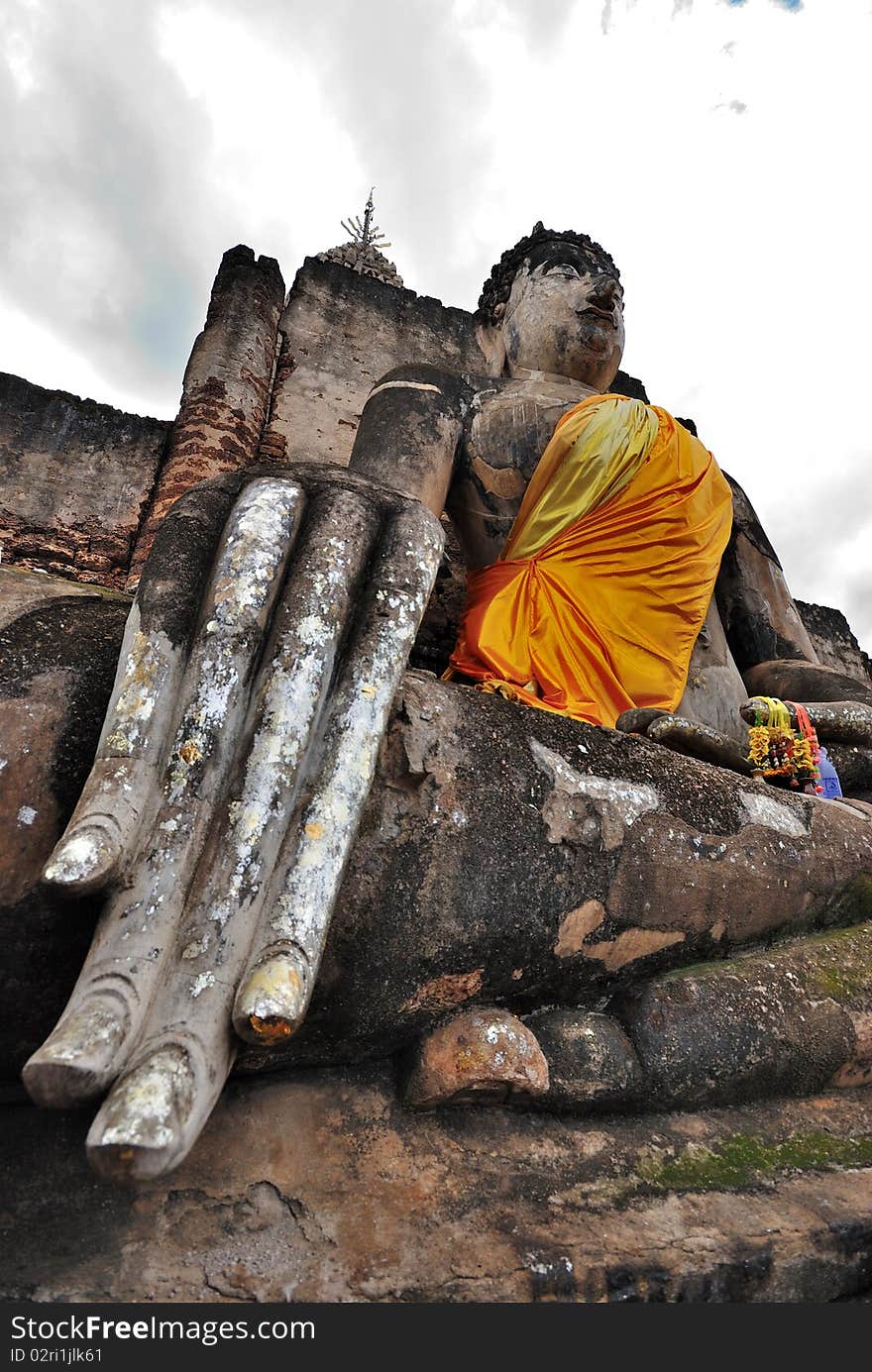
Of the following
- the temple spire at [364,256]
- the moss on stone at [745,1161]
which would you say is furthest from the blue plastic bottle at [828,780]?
the temple spire at [364,256]

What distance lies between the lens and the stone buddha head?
3635mm

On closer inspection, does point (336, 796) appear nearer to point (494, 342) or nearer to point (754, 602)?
point (754, 602)

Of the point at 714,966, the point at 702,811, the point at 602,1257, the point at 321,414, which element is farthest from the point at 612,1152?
the point at 321,414

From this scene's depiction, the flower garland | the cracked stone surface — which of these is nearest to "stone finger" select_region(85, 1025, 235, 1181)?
the cracked stone surface

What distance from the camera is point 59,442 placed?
4363 mm

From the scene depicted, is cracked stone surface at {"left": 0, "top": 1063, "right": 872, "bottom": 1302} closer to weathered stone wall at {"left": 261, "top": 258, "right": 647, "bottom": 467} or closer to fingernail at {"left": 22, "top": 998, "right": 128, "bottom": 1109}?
fingernail at {"left": 22, "top": 998, "right": 128, "bottom": 1109}

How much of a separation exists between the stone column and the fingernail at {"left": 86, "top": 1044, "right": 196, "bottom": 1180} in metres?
3.44

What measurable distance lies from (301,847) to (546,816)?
63 cm

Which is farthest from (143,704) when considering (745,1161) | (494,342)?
(494,342)

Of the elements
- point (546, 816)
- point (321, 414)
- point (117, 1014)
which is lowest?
point (117, 1014)

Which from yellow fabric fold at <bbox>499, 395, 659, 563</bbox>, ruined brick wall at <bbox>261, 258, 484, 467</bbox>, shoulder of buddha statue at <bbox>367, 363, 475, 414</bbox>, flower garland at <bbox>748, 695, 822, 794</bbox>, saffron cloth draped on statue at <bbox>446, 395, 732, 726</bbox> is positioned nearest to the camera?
flower garland at <bbox>748, 695, 822, 794</bbox>

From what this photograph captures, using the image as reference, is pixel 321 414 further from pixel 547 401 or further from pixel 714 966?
pixel 714 966

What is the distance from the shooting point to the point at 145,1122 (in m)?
1.14

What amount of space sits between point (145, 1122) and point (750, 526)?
136 inches
